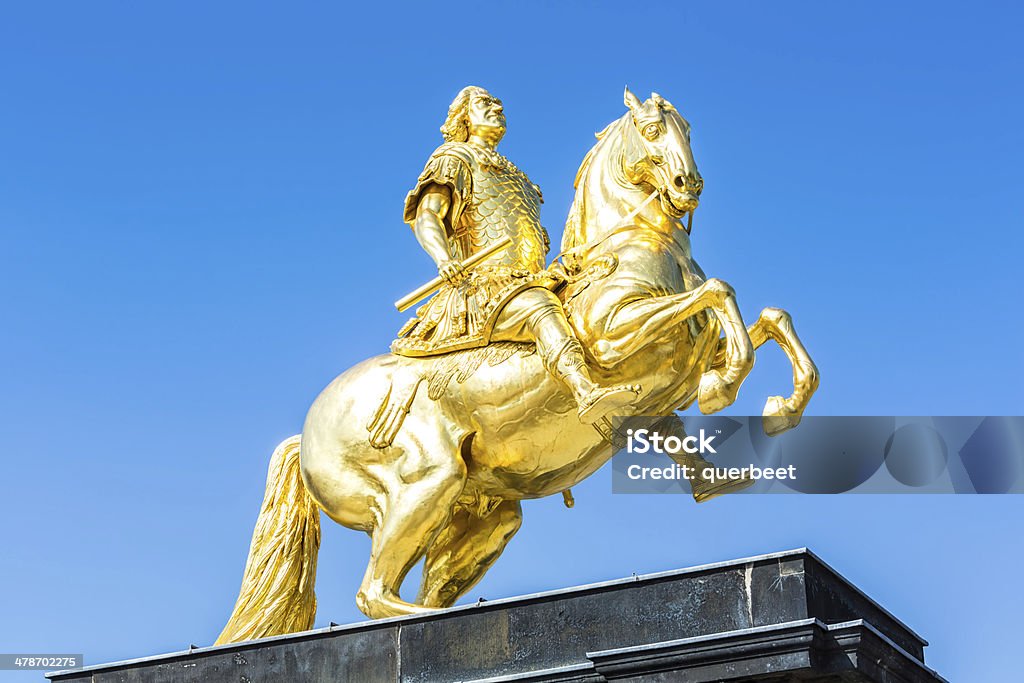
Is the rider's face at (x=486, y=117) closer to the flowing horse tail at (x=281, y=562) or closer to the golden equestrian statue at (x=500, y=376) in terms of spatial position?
the golden equestrian statue at (x=500, y=376)

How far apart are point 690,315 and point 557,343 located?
77 cm

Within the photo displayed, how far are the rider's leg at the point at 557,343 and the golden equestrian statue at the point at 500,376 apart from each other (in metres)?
0.01

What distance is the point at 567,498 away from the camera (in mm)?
10195

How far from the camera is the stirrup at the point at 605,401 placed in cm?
915

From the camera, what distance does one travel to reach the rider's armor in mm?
9953

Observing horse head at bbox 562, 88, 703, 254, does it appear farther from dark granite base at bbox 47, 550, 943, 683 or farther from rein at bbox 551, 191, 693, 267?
dark granite base at bbox 47, 550, 943, 683

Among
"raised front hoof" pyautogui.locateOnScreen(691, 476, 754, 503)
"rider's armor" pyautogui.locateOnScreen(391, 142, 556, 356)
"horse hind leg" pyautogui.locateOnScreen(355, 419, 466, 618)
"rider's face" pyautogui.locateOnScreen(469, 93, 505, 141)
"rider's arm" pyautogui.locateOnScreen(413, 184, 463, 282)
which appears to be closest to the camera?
"horse hind leg" pyautogui.locateOnScreen(355, 419, 466, 618)

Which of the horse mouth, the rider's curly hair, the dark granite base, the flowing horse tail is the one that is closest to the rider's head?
the rider's curly hair

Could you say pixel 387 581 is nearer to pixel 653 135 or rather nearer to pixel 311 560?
pixel 311 560

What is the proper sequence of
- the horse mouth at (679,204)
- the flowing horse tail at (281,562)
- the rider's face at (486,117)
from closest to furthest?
the horse mouth at (679,204), the flowing horse tail at (281,562), the rider's face at (486,117)

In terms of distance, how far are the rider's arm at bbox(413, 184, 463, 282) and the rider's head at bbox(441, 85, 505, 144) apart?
61 centimetres

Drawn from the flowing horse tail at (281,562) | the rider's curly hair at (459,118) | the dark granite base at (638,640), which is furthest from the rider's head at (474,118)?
the dark granite base at (638,640)

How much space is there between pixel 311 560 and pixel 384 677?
197 centimetres

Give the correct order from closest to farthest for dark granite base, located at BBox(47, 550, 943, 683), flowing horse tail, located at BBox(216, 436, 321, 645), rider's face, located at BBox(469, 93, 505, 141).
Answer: dark granite base, located at BBox(47, 550, 943, 683) → flowing horse tail, located at BBox(216, 436, 321, 645) → rider's face, located at BBox(469, 93, 505, 141)
